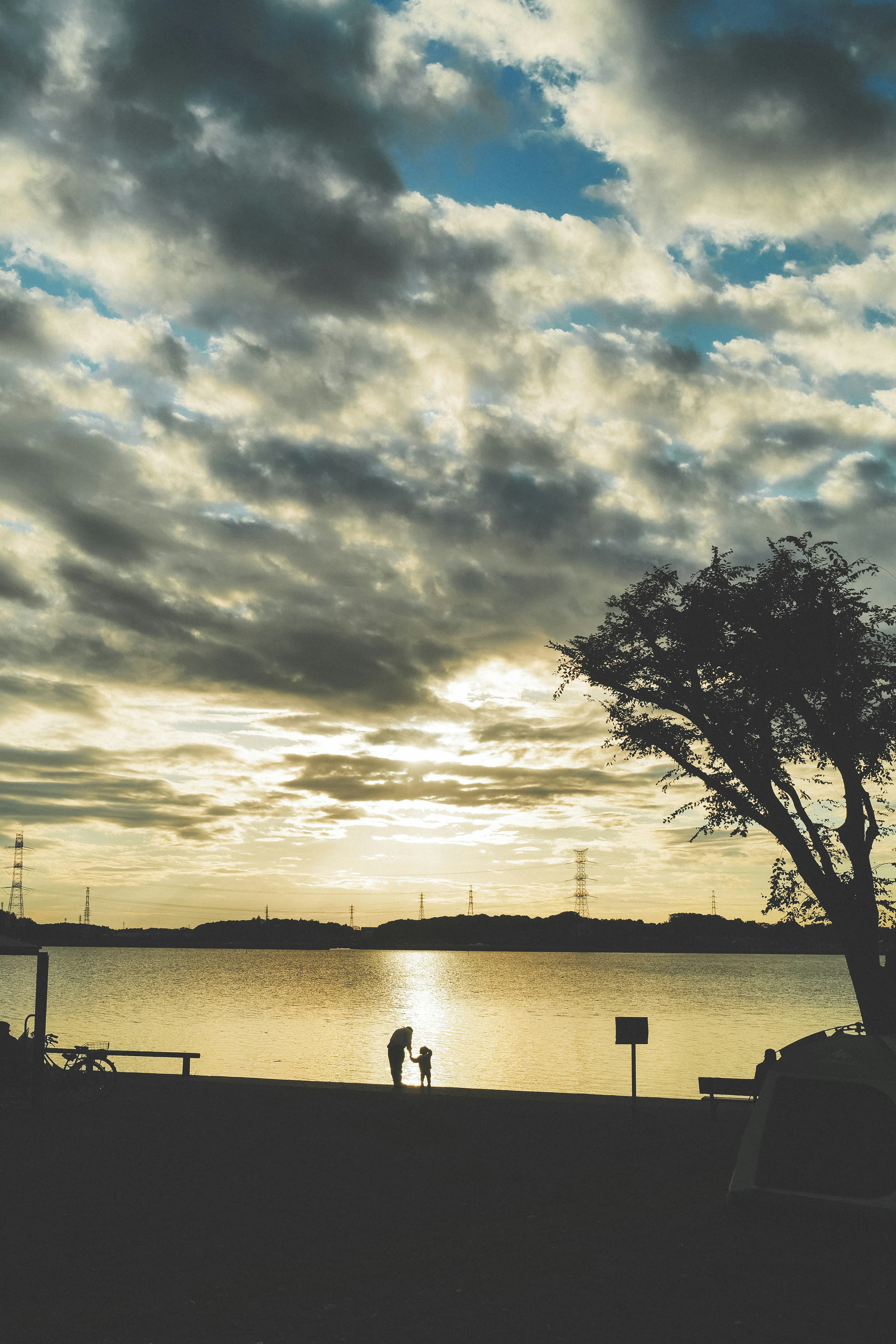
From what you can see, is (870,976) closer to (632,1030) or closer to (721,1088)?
(721,1088)

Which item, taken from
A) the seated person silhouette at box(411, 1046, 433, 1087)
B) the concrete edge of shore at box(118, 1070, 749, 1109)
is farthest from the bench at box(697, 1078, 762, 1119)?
the seated person silhouette at box(411, 1046, 433, 1087)

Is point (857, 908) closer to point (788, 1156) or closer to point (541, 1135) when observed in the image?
point (541, 1135)

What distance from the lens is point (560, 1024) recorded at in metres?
69.9

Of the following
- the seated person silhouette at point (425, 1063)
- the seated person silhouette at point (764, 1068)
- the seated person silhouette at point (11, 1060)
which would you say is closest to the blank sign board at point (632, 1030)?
the seated person silhouette at point (764, 1068)

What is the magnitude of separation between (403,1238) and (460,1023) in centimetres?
6633

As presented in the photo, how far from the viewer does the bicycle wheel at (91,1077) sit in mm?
21406

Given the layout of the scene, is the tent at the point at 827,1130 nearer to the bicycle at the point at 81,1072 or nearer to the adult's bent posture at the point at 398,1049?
the adult's bent posture at the point at 398,1049

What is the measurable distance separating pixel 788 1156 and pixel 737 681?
12.1 m

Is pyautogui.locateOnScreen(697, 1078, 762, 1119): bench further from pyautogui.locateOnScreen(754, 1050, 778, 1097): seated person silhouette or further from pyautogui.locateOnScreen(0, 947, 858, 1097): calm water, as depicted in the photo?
pyautogui.locateOnScreen(0, 947, 858, 1097): calm water

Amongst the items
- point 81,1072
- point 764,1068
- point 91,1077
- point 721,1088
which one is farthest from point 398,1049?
point 764,1068

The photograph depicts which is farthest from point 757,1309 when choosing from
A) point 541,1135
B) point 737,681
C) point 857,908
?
point 737,681

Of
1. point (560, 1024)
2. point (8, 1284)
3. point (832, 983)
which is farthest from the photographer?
point (832, 983)

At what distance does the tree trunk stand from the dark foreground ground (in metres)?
3.41

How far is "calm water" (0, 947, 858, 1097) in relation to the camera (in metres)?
44.7
